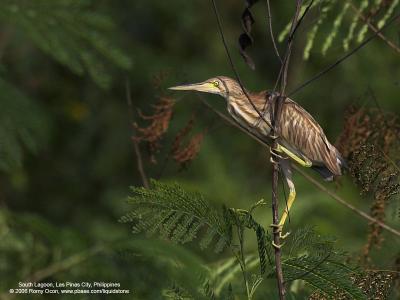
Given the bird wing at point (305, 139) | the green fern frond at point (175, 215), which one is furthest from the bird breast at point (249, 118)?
the green fern frond at point (175, 215)

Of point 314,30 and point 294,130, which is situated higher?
point 314,30

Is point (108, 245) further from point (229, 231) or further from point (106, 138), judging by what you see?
point (106, 138)

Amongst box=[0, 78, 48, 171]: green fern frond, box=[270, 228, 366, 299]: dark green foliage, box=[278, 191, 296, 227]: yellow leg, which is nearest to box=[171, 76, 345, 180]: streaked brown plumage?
box=[278, 191, 296, 227]: yellow leg

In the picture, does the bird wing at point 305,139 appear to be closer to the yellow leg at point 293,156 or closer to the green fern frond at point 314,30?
the yellow leg at point 293,156

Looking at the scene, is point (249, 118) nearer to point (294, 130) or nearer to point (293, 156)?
point (294, 130)

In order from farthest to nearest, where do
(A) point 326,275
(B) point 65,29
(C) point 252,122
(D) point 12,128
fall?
(D) point 12,128 → (B) point 65,29 → (C) point 252,122 → (A) point 326,275

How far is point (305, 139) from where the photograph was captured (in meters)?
3.83

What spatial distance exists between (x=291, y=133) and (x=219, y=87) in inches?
21.7

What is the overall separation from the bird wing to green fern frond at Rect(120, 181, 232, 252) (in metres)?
1.00

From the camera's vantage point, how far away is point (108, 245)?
330 cm

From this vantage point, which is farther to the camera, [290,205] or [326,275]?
[290,205]

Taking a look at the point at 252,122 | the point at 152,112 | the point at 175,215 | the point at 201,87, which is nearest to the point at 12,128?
the point at 201,87

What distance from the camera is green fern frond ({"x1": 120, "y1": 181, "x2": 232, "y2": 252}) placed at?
2680 millimetres

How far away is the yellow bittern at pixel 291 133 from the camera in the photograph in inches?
143
